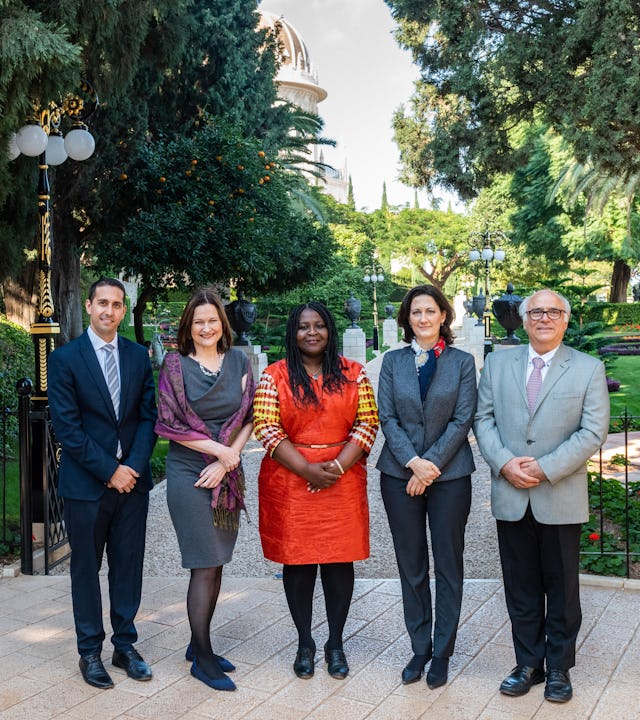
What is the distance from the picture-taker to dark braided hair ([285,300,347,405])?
3885 mm

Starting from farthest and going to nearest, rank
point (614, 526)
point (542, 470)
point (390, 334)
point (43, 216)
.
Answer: point (390, 334)
point (43, 216)
point (614, 526)
point (542, 470)

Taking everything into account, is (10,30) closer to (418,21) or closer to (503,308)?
(418,21)

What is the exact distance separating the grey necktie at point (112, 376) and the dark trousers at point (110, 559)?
465 millimetres

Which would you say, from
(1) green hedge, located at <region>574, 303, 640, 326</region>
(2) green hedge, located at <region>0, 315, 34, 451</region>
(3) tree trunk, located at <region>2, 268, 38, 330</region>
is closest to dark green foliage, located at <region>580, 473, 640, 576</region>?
(2) green hedge, located at <region>0, 315, 34, 451</region>

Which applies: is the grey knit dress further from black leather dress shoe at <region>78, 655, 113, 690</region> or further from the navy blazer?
black leather dress shoe at <region>78, 655, 113, 690</region>

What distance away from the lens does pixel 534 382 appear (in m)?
3.84

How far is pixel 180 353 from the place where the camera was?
397cm

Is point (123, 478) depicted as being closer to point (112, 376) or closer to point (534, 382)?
point (112, 376)

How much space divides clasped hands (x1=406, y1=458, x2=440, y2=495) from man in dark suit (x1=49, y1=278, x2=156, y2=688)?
4.43 ft

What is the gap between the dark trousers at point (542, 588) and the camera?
3764 millimetres

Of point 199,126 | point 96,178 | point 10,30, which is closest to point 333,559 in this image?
point 10,30

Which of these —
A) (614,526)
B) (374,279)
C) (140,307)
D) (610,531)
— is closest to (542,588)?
(610,531)

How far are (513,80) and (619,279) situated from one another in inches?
1355

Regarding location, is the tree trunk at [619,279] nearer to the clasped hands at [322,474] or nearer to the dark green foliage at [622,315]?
the dark green foliage at [622,315]
